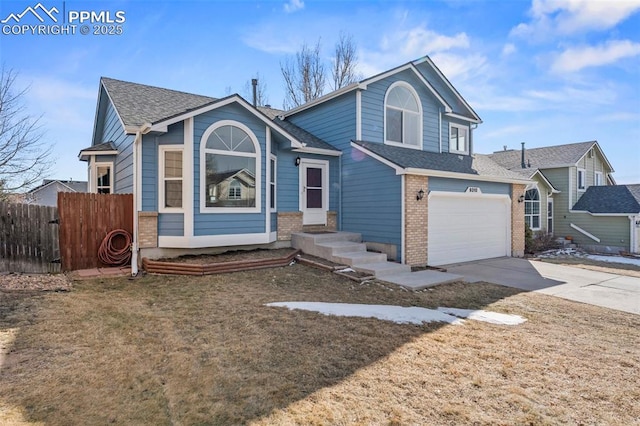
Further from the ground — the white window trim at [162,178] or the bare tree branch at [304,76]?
the bare tree branch at [304,76]

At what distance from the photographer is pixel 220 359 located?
12.4 ft

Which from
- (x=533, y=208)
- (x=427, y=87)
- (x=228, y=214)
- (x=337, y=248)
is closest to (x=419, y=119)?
(x=427, y=87)

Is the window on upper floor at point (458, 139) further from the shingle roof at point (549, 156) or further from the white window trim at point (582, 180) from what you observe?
the white window trim at point (582, 180)

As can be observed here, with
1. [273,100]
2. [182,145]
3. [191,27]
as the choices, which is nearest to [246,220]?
[182,145]

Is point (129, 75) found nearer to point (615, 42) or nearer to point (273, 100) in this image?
point (273, 100)

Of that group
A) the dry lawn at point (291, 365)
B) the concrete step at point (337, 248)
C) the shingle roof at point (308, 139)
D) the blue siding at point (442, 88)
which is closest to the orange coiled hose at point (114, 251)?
the dry lawn at point (291, 365)

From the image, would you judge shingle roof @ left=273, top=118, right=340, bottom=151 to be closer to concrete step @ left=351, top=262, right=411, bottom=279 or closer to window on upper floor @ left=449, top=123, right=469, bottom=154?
concrete step @ left=351, top=262, right=411, bottom=279

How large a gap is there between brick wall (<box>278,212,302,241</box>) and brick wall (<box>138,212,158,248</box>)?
3.53 meters

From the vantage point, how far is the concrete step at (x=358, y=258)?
28.9 ft

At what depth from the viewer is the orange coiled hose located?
8.60 meters

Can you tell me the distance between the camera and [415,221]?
31.9ft

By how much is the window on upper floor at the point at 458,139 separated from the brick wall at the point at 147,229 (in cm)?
1154

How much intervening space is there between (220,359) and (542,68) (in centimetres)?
1531

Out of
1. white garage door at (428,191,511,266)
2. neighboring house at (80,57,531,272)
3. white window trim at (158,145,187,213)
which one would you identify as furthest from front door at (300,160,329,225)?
white window trim at (158,145,187,213)
